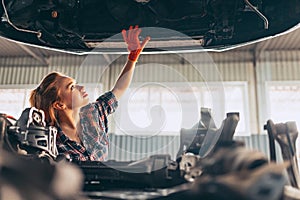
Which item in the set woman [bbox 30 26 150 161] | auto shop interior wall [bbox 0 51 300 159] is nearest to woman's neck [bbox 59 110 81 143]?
woman [bbox 30 26 150 161]

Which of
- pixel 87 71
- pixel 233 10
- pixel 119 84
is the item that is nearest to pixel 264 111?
pixel 87 71

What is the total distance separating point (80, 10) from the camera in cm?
181

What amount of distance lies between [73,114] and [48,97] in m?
0.17

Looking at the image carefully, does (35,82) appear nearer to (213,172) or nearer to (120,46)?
(120,46)

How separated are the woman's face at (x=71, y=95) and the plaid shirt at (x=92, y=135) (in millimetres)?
160

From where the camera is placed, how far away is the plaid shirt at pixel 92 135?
1.81 metres

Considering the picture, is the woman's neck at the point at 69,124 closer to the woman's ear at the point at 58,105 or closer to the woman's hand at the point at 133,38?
the woman's ear at the point at 58,105

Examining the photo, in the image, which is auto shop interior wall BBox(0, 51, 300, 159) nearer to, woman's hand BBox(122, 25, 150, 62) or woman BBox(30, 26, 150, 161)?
woman BBox(30, 26, 150, 161)

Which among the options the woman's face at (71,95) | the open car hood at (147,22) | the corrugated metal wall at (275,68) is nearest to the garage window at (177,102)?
the corrugated metal wall at (275,68)

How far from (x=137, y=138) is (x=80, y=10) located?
7.57 meters

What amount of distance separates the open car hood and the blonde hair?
0.25 metres

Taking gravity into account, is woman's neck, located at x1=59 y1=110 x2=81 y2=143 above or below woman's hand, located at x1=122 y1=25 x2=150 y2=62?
below

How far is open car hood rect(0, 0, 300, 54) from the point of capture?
67.2 inches

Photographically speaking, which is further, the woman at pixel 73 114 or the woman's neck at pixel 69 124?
the woman's neck at pixel 69 124
